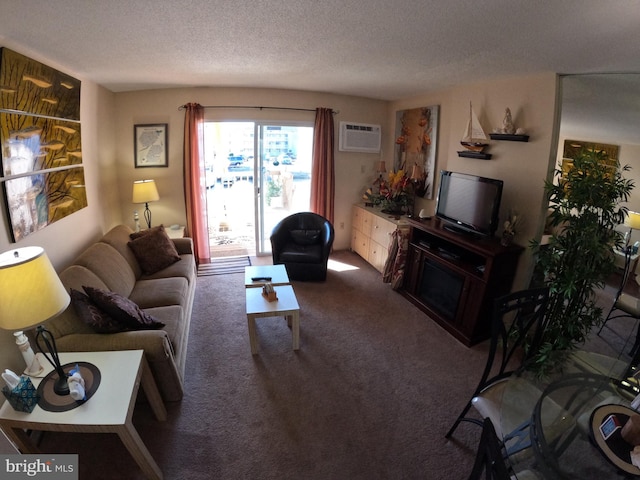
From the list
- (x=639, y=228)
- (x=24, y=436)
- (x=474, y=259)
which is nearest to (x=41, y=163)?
(x=24, y=436)

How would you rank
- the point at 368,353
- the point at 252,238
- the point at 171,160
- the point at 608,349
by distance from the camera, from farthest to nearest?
1. the point at 252,238
2. the point at 171,160
3. the point at 368,353
4. the point at 608,349

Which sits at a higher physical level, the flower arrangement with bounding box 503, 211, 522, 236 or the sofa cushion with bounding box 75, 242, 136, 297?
the flower arrangement with bounding box 503, 211, 522, 236

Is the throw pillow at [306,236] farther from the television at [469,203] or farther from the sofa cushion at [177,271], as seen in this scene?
the television at [469,203]

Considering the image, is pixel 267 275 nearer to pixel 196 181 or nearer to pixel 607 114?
pixel 196 181

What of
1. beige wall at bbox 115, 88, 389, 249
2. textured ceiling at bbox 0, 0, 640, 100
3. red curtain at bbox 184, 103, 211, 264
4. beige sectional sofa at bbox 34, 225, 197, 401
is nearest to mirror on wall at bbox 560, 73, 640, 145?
textured ceiling at bbox 0, 0, 640, 100

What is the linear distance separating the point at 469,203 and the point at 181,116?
3.76 m

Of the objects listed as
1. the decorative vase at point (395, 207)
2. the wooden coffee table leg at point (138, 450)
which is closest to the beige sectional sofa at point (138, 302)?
the wooden coffee table leg at point (138, 450)

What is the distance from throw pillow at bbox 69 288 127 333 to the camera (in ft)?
6.37

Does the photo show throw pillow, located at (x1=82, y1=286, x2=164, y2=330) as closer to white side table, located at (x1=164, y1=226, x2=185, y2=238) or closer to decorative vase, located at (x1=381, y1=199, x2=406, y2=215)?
white side table, located at (x1=164, y1=226, x2=185, y2=238)

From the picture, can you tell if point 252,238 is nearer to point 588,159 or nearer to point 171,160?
point 171,160

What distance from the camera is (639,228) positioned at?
83.0 inches

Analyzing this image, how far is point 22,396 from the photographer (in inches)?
59.1

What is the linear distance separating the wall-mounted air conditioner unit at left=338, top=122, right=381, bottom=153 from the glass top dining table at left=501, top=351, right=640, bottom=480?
3.82 m

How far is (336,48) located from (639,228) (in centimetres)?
246
